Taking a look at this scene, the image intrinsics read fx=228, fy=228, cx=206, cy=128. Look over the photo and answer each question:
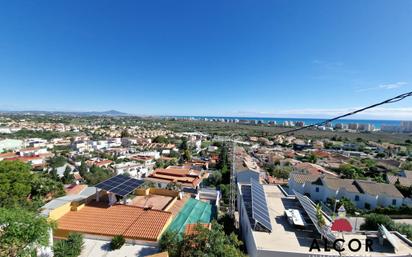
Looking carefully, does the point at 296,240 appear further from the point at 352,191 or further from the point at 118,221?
the point at 352,191

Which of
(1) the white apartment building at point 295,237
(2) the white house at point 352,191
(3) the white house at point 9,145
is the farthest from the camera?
(3) the white house at point 9,145

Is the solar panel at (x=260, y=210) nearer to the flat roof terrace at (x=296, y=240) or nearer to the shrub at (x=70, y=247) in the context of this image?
the flat roof terrace at (x=296, y=240)

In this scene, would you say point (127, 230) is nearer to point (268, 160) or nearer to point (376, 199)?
point (376, 199)

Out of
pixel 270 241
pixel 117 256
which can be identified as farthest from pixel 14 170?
pixel 270 241

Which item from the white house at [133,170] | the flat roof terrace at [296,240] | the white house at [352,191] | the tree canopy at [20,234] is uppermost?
the tree canopy at [20,234]

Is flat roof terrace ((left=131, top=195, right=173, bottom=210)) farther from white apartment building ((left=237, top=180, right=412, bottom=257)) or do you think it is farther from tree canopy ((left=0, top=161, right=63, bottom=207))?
tree canopy ((left=0, top=161, right=63, bottom=207))

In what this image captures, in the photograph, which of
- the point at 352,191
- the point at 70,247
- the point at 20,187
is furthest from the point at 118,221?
the point at 352,191

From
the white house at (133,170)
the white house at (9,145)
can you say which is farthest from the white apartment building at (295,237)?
the white house at (9,145)
